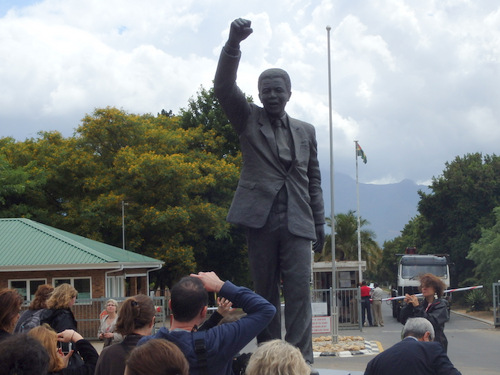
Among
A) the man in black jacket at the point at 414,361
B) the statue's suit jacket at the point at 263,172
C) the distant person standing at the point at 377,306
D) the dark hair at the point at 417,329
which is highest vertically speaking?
the statue's suit jacket at the point at 263,172

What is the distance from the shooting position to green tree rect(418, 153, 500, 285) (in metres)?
53.6

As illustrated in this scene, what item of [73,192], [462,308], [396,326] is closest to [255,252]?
[396,326]

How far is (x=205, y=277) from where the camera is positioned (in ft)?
13.4

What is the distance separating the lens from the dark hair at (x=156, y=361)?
3.00m

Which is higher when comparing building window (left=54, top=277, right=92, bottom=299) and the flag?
the flag

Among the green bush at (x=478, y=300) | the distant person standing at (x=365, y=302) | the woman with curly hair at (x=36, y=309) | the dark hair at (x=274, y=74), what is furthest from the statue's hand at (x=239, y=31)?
the green bush at (x=478, y=300)

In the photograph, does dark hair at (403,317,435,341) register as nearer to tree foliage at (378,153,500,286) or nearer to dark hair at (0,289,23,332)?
dark hair at (0,289,23,332)

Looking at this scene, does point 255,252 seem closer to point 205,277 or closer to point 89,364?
point 89,364

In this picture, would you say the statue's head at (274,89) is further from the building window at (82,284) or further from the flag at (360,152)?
the flag at (360,152)

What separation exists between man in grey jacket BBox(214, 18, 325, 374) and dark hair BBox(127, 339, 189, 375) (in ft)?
10.4

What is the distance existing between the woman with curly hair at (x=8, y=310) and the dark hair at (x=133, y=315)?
2.84ft

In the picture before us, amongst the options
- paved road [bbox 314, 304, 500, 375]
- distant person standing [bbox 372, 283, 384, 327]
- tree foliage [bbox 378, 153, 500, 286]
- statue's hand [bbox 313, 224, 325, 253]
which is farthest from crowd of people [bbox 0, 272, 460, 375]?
tree foliage [bbox 378, 153, 500, 286]

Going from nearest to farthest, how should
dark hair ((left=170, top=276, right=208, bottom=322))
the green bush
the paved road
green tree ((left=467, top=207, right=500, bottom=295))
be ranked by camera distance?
dark hair ((left=170, top=276, right=208, bottom=322)) < the paved road < green tree ((left=467, top=207, right=500, bottom=295)) < the green bush

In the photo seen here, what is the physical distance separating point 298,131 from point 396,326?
24.9 metres
